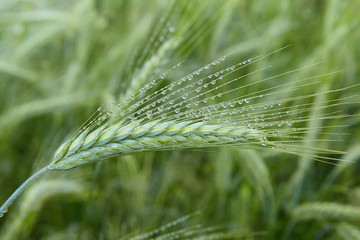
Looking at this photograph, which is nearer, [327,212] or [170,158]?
[327,212]

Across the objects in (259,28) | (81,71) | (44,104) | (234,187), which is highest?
(259,28)

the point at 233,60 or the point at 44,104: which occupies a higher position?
the point at 233,60

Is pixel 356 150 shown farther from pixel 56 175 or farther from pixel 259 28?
pixel 56 175

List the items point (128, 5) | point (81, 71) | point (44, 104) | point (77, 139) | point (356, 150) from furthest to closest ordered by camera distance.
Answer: point (128, 5) < point (81, 71) < point (44, 104) < point (356, 150) < point (77, 139)

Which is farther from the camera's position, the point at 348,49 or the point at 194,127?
the point at 348,49

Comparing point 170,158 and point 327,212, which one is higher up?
point 170,158

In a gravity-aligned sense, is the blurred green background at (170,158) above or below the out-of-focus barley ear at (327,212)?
above

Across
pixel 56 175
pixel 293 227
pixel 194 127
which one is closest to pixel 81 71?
pixel 56 175

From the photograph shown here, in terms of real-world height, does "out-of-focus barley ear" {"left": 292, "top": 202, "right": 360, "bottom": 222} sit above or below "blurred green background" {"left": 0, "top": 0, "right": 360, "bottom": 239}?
below
